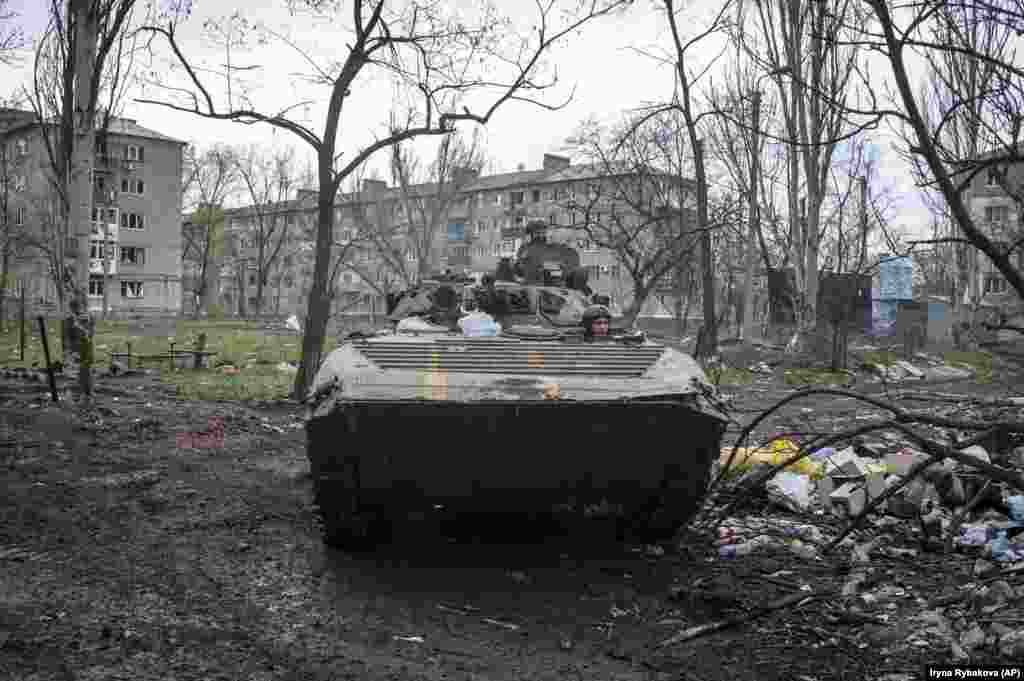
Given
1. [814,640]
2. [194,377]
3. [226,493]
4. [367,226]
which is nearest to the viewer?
[814,640]

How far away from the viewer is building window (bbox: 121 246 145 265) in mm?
51309

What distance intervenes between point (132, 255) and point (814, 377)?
43.1 meters

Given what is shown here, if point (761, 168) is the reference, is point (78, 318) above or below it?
below

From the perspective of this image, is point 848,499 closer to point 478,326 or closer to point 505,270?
point 478,326

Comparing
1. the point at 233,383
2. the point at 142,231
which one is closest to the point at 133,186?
the point at 142,231

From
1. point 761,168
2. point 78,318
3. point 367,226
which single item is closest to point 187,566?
point 78,318

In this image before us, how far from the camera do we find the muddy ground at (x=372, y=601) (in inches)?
145

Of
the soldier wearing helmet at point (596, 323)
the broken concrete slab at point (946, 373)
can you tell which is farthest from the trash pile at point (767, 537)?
the broken concrete slab at point (946, 373)

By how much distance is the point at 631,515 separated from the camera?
528 cm

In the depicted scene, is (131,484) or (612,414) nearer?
(612,414)

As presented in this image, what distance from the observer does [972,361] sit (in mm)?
25516

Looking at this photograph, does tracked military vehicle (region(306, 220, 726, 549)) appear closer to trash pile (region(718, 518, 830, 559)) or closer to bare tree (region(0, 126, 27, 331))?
trash pile (region(718, 518, 830, 559))

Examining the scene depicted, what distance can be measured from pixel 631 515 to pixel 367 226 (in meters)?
25.4

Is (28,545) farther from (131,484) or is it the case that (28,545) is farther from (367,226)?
(367,226)
